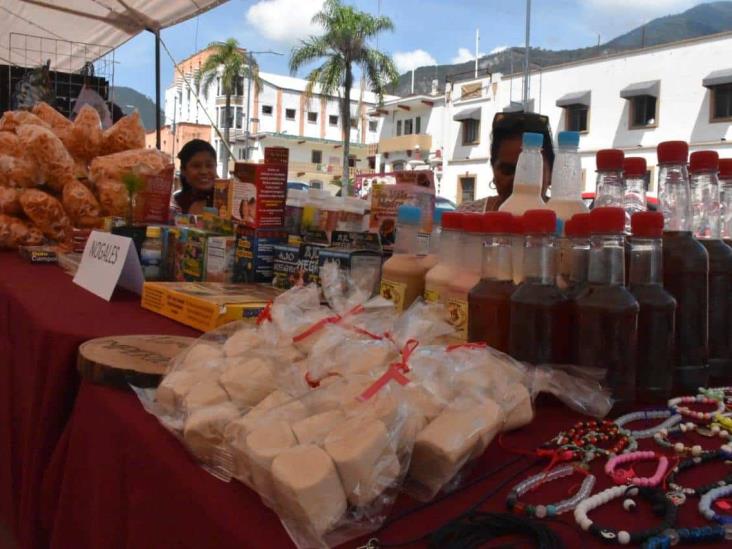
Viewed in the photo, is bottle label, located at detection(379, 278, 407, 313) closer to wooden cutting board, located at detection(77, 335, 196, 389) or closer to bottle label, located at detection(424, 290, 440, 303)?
bottle label, located at detection(424, 290, 440, 303)

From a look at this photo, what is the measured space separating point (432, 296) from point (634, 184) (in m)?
0.36

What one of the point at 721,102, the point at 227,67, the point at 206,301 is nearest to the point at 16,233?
the point at 206,301

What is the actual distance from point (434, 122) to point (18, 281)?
83.8 ft

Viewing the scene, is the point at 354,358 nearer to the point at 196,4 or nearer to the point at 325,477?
the point at 325,477

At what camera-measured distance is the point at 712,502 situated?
56 centimetres

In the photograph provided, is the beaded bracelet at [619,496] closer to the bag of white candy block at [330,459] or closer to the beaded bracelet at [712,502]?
the beaded bracelet at [712,502]

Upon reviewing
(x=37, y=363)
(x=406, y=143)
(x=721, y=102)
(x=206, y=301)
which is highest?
(x=406, y=143)

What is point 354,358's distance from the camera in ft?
2.50

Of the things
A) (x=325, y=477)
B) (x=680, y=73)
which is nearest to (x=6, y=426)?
(x=325, y=477)

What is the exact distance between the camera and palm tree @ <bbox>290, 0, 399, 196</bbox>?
20.3 metres

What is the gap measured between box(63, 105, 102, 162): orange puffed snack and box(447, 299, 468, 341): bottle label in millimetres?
2115

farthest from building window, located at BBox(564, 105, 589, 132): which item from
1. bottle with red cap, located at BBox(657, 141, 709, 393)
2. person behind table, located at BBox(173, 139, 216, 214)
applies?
bottle with red cap, located at BBox(657, 141, 709, 393)

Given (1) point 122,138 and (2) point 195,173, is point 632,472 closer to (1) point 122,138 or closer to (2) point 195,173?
(1) point 122,138

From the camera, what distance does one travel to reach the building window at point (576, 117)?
19531 millimetres
